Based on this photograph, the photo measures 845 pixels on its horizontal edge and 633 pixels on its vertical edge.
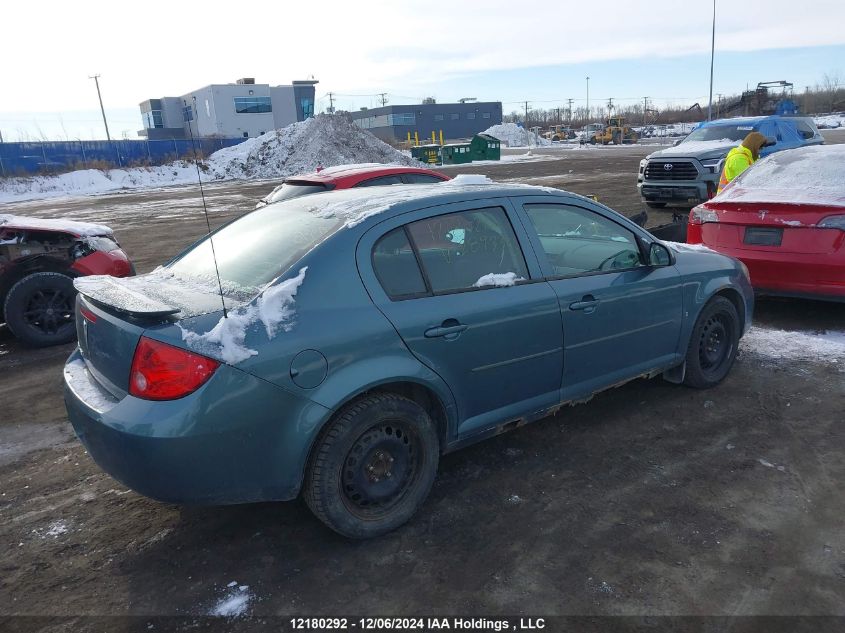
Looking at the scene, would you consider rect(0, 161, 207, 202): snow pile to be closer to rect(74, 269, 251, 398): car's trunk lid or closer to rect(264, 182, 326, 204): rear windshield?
rect(264, 182, 326, 204): rear windshield

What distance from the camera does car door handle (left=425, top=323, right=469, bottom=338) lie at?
307 centimetres

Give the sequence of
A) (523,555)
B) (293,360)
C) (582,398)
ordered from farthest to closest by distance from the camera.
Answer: (582,398)
(523,555)
(293,360)

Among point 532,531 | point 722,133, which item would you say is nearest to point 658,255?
point 532,531

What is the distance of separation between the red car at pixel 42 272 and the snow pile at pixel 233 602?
4.94 metres

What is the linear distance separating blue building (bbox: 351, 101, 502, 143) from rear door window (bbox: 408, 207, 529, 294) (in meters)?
94.2

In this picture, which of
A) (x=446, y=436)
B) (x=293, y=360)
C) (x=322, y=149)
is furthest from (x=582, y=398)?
(x=322, y=149)

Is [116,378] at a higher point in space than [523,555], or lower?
higher

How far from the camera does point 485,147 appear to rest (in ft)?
126

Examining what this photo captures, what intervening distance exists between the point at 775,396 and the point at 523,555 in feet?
8.91

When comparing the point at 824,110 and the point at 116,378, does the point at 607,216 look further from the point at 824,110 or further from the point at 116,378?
the point at 824,110

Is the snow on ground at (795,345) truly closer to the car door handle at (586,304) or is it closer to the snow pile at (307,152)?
the car door handle at (586,304)

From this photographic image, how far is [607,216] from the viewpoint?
407 centimetres

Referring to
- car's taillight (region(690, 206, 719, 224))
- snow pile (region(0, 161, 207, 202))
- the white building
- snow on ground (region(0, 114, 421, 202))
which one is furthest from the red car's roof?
the white building

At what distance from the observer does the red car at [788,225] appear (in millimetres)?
5543
